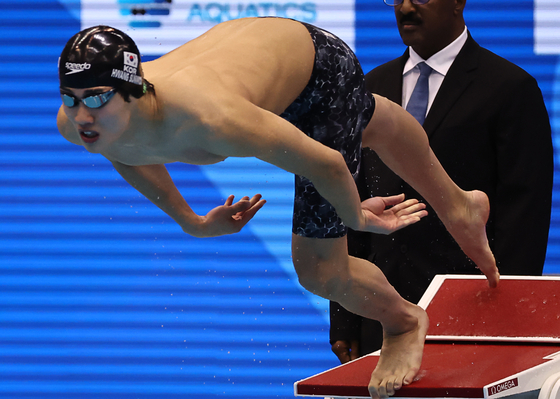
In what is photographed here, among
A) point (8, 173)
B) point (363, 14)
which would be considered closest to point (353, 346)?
point (363, 14)

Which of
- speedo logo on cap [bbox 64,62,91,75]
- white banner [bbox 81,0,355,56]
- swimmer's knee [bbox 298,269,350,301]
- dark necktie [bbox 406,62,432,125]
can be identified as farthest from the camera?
white banner [bbox 81,0,355,56]

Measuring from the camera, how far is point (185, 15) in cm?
628

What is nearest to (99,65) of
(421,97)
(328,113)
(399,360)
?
(328,113)

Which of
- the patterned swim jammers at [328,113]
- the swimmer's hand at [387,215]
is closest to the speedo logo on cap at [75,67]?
the patterned swim jammers at [328,113]

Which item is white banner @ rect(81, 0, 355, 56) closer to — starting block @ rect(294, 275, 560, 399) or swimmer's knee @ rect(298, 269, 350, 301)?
starting block @ rect(294, 275, 560, 399)

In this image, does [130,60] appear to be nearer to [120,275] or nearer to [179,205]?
[179,205]

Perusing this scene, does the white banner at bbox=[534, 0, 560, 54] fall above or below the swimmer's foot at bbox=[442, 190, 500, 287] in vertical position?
above

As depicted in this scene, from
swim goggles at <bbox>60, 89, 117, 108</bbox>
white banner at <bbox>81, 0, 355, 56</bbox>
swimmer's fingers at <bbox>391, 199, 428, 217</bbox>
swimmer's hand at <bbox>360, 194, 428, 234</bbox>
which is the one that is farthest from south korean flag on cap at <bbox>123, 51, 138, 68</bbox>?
white banner at <bbox>81, 0, 355, 56</bbox>

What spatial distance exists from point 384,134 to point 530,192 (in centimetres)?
114

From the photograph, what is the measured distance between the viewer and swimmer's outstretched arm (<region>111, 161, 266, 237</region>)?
3.23m

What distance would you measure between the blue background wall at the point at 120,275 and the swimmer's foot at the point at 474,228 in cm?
268

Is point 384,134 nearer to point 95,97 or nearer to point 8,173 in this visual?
point 95,97

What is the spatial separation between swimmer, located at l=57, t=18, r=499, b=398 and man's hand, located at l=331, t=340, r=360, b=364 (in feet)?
2.43

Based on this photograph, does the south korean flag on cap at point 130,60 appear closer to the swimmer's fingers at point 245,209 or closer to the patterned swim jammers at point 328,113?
the patterned swim jammers at point 328,113
